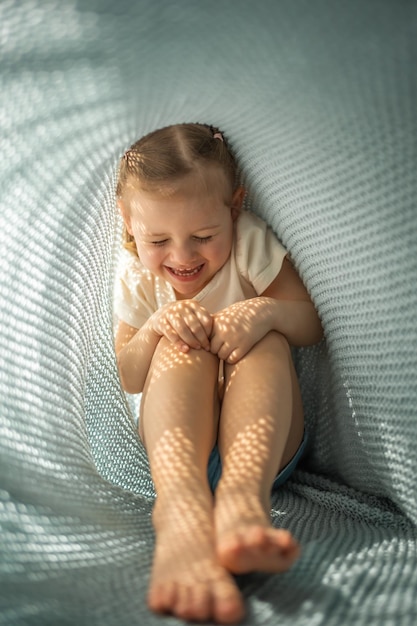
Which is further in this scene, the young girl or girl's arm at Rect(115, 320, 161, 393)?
girl's arm at Rect(115, 320, 161, 393)

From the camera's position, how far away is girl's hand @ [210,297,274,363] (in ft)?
3.23

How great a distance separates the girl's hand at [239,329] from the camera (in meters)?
0.98

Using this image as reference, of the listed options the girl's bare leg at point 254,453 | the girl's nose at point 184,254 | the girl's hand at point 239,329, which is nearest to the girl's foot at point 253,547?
the girl's bare leg at point 254,453

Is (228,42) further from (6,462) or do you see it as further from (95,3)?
(6,462)

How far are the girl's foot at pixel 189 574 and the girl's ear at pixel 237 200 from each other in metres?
0.52

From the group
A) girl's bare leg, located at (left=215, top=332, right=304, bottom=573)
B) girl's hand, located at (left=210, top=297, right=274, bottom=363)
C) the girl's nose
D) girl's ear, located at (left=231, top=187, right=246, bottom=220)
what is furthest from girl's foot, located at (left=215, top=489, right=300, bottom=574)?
girl's ear, located at (left=231, top=187, right=246, bottom=220)

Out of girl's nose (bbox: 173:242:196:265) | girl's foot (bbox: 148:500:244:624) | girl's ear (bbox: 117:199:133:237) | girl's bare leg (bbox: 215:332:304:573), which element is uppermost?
girl's ear (bbox: 117:199:133:237)

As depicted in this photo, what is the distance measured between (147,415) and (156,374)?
0.06 meters

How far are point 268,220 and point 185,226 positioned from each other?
5.6 inches

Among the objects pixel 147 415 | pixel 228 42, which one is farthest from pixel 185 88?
pixel 147 415

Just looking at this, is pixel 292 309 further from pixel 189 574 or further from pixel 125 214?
pixel 189 574

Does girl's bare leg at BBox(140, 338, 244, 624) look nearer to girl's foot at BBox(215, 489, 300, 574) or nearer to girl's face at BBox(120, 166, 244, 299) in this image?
girl's foot at BBox(215, 489, 300, 574)

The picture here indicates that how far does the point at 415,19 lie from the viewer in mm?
705

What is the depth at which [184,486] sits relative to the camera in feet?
2.68
